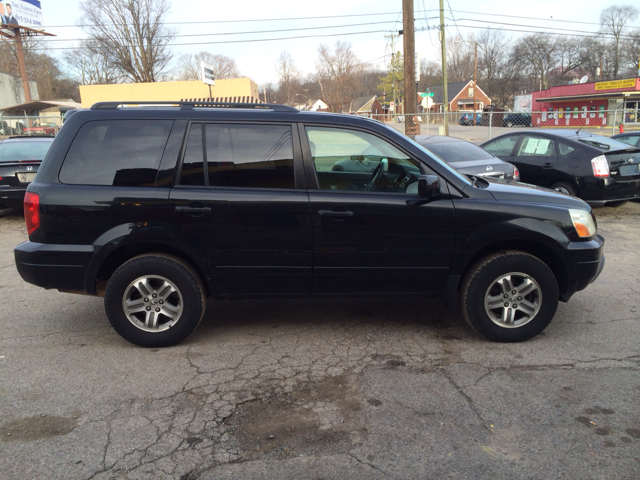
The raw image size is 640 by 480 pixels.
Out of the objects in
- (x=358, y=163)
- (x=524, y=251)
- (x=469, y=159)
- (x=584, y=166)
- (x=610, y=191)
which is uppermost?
(x=358, y=163)

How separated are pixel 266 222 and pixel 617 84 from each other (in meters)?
51.5

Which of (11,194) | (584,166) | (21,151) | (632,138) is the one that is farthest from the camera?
(632,138)

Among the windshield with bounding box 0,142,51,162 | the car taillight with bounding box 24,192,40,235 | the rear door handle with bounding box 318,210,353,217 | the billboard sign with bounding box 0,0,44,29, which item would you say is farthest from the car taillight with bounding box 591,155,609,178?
the billboard sign with bounding box 0,0,44,29

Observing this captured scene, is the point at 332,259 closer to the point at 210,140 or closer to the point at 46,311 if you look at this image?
the point at 210,140

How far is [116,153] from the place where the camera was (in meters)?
3.91

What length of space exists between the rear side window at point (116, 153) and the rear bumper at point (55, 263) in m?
0.59

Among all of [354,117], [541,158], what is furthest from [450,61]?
[354,117]

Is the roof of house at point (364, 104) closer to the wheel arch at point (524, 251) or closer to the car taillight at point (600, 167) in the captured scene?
the car taillight at point (600, 167)

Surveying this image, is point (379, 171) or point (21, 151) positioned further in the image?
point (21, 151)

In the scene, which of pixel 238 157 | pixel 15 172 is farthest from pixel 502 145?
pixel 15 172

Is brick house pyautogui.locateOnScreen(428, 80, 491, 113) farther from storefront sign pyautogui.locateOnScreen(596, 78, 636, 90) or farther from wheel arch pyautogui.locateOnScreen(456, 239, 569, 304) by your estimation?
wheel arch pyautogui.locateOnScreen(456, 239, 569, 304)

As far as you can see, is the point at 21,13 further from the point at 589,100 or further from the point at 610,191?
the point at 589,100

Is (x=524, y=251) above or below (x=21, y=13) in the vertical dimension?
below

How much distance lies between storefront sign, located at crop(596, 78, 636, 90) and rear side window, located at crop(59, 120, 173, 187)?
167ft
